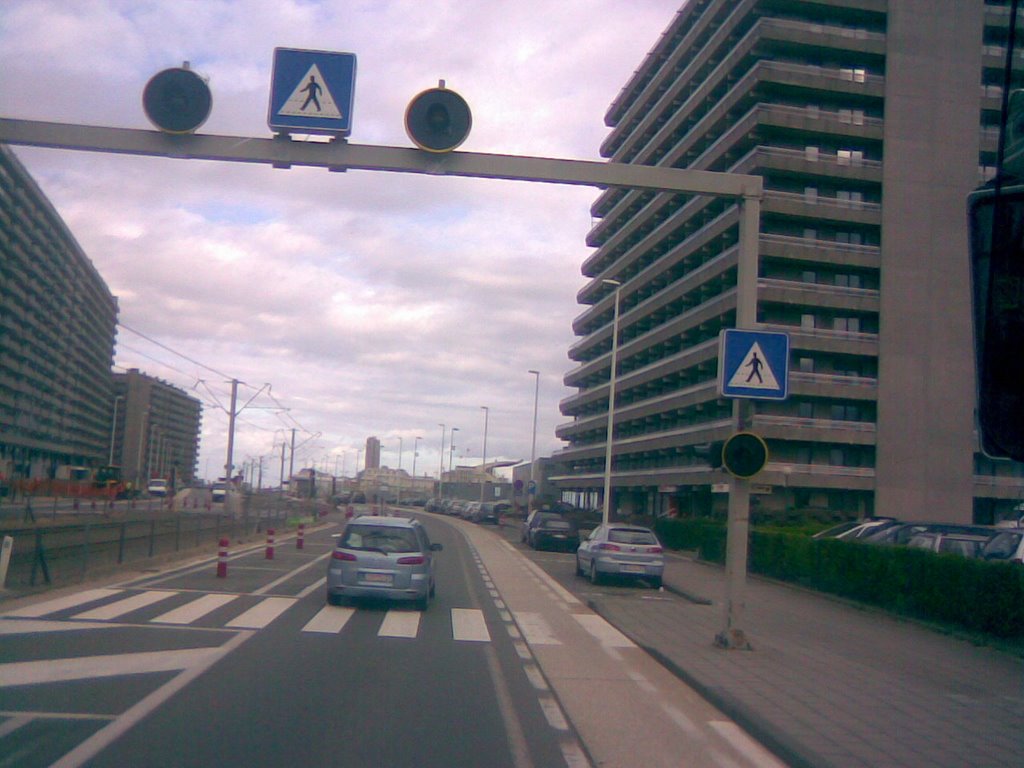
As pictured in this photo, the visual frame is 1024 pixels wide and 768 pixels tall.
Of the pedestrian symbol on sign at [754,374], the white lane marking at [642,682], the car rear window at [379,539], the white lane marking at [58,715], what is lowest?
the white lane marking at [642,682]

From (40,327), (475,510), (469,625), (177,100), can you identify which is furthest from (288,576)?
(475,510)

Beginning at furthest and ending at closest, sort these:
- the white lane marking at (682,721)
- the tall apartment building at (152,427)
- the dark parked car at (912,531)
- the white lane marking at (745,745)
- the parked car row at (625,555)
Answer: the tall apartment building at (152,427), the dark parked car at (912,531), the parked car row at (625,555), the white lane marking at (682,721), the white lane marking at (745,745)

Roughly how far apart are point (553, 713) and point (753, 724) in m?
1.80

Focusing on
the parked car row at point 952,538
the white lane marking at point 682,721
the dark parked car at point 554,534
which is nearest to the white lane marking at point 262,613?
the white lane marking at point 682,721

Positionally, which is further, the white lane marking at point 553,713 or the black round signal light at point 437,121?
the black round signal light at point 437,121

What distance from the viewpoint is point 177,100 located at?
10.7 m

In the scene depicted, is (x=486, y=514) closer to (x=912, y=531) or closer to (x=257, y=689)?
(x=912, y=531)

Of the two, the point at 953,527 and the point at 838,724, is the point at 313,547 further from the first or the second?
the point at 838,724

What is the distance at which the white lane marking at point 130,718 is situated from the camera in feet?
22.0

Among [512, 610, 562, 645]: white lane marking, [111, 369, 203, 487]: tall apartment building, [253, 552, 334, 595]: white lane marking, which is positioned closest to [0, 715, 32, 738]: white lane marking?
[512, 610, 562, 645]: white lane marking

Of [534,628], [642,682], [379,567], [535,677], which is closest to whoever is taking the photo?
[642,682]

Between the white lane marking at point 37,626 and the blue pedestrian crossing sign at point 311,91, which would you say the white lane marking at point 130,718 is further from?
the blue pedestrian crossing sign at point 311,91

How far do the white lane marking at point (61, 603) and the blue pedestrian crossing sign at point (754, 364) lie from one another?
10061 millimetres

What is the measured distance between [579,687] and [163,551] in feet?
64.9
